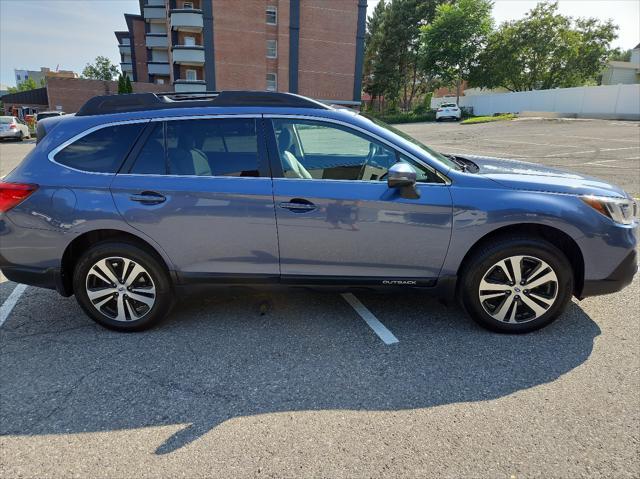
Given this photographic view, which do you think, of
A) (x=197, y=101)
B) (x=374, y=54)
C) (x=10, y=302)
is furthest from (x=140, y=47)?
(x=197, y=101)

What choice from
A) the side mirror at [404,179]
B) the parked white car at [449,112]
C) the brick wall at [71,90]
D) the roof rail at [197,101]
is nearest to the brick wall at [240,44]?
the brick wall at [71,90]

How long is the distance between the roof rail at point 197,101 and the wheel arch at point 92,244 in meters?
0.95

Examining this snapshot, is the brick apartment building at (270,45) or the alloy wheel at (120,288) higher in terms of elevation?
the brick apartment building at (270,45)

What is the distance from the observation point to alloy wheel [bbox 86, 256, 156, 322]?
3201 millimetres

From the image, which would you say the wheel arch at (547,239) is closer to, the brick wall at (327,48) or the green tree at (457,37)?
the brick wall at (327,48)

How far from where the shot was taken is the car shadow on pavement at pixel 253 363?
8.13 feet

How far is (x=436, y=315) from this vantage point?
3562 millimetres

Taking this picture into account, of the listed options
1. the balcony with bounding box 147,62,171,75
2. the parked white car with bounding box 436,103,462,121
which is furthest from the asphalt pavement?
the balcony with bounding box 147,62,171,75

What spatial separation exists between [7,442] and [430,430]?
2.27 m

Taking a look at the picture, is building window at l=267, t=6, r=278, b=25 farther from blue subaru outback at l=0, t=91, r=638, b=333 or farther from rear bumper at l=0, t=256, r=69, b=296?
rear bumper at l=0, t=256, r=69, b=296

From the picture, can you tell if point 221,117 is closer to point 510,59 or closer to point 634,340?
point 634,340

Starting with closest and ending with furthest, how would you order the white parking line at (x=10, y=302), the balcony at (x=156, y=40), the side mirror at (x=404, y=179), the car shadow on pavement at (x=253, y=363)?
1. the car shadow on pavement at (x=253, y=363)
2. the side mirror at (x=404, y=179)
3. the white parking line at (x=10, y=302)
4. the balcony at (x=156, y=40)

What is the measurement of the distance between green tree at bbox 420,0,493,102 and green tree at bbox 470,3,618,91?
1.27 m

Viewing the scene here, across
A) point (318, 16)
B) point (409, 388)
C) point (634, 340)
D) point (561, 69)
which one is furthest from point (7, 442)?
point (561, 69)
